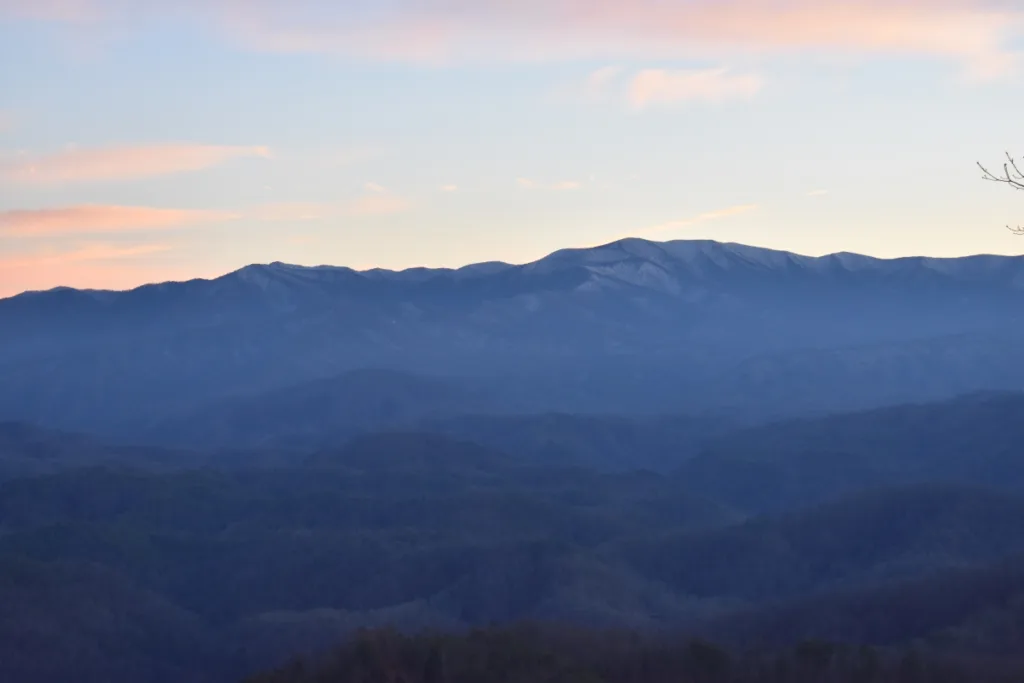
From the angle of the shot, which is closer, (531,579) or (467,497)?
(531,579)

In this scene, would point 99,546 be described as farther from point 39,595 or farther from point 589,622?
point 589,622

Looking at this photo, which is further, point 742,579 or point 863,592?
point 742,579

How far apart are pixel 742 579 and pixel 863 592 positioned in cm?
4341

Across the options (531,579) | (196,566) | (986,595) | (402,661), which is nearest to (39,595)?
(196,566)

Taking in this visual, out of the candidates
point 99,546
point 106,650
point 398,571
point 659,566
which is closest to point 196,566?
point 99,546

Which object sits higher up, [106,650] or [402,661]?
[402,661]

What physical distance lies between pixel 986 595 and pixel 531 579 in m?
54.3

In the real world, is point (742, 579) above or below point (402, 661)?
below

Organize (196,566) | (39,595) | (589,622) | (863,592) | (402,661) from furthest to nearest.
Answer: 1. (196,566)
2. (39,595)
3. (589,622)
4. (863,592)
5. (402,661)

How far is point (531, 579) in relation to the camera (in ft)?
477

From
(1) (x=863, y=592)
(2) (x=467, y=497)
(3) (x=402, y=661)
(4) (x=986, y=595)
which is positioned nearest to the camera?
(3) (x=402, y=661)

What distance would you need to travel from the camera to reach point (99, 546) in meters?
176

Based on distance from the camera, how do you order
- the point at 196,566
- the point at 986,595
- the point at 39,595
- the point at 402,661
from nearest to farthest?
1. the point at 402,661
2. the point at 986,595
3. the point at 39,595
4. the point at 196,566

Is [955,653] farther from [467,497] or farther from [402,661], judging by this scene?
[467,497]
